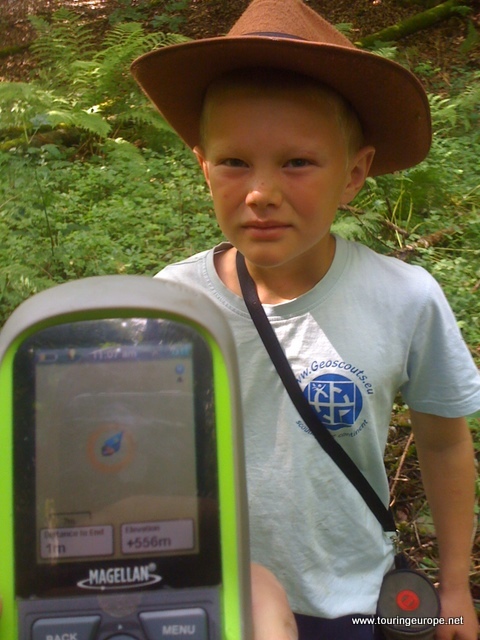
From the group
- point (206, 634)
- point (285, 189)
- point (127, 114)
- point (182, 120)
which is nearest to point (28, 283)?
point (182, 120)

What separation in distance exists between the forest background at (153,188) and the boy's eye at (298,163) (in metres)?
1.59

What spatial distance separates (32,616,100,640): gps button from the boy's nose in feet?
2.85

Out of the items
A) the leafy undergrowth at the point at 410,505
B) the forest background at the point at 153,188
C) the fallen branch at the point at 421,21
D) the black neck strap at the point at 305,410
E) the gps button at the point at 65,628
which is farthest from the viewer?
the fallen branch at the point at 421,21

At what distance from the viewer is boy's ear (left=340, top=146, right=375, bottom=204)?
167 centimetres

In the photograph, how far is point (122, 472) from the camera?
97 cm

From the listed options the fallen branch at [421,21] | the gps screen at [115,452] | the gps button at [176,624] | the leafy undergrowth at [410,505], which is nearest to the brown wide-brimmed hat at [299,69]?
the gps screen at [115,452]

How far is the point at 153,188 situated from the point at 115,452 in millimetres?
4219

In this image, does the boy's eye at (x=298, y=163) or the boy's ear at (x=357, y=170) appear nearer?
the boy's eye at (x=298, y=163)

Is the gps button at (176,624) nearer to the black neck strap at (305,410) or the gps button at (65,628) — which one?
the gps button at (65,628)

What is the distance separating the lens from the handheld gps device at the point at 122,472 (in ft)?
3.10

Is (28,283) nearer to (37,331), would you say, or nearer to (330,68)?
(330,68)

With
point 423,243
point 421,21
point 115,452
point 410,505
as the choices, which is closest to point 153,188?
point 423,243

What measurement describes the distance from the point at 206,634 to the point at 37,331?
499mm

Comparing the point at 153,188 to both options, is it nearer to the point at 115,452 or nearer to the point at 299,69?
the point at 299,69
